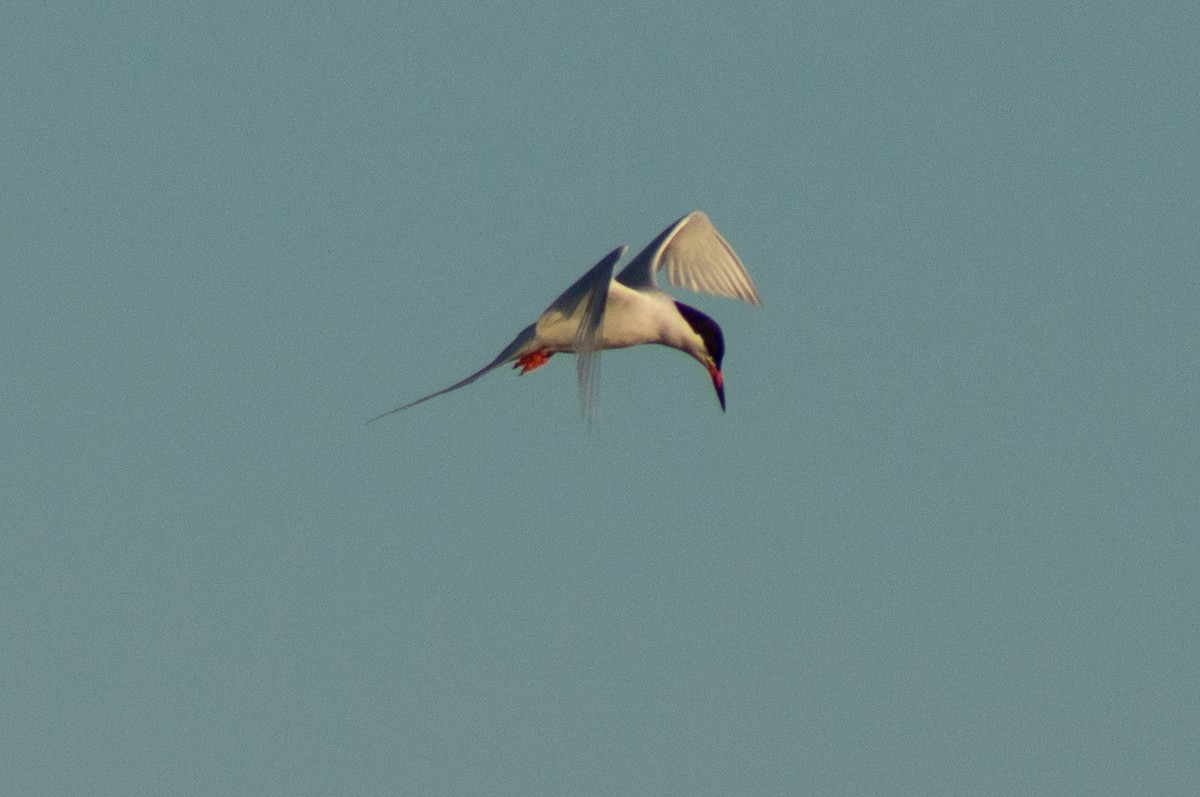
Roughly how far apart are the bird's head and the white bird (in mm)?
11

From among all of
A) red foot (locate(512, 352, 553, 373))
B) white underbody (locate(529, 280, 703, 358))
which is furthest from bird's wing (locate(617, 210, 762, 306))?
red foot (locate(512, 352, 553, 373))

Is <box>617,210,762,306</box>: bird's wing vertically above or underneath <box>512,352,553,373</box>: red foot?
above

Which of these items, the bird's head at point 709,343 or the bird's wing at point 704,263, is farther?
the bird's wing at point 704,263

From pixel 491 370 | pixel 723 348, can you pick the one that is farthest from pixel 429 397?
pixel 723 348

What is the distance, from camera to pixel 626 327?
2092cm

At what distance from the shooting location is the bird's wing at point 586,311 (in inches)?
744

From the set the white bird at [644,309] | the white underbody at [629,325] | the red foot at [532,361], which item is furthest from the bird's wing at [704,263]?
the red foot at [532,361]

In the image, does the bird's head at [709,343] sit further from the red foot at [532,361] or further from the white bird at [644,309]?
the red foot at [532,361]

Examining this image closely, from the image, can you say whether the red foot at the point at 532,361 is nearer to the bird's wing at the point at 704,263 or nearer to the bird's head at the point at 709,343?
the bird's head at the point at 709,343

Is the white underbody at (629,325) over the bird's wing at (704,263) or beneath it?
beneath

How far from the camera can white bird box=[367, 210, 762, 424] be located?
63.5 feet

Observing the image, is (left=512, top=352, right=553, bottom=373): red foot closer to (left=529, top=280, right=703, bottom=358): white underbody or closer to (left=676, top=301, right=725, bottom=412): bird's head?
(left=529, top=280, right=703, bottom=358): white underbody

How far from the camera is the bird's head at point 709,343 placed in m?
22.0

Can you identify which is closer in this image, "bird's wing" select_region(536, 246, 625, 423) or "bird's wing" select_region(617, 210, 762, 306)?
"bird's wing" select_region(536, 246, 625, 423)
